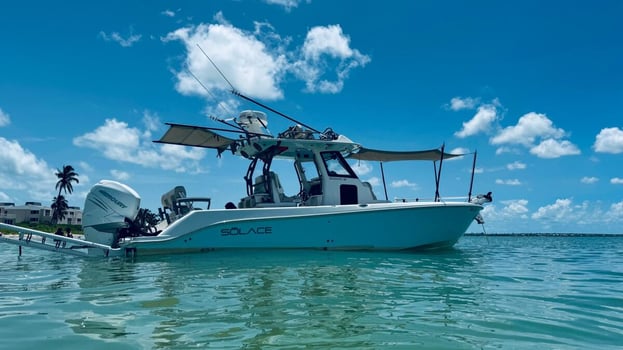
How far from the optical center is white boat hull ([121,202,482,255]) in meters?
10.9

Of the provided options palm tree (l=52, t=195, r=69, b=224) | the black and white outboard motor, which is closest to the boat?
the black and white outboard motor

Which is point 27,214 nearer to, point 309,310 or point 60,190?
point 60,190

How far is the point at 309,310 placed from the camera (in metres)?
4.10

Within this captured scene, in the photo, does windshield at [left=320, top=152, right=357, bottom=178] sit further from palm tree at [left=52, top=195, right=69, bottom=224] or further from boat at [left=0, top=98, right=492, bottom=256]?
palm tree at [left=52, top=195, right=69, bottom=224]

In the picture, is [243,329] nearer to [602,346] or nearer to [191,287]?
[191,287]

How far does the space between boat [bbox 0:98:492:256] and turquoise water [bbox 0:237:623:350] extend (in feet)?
12.1

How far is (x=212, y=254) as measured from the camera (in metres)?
10.6

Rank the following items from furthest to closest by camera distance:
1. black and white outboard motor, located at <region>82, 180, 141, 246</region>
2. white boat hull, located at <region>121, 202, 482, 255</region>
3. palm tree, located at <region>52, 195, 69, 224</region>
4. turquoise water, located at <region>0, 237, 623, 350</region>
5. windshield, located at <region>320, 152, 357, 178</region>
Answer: palm tree, located at <region>52, 195, 69, 224</region> → windshield, located at <region>320, 152, 357, 178</region> → black and white outboard motor, located at <region>82, 180, 141, 246</region> → white boat hull, located at <region>121, 202, 482, 255</region> → turquoise water, located at <region>0, 237, 623, 350</region>

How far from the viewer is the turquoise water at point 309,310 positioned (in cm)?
315

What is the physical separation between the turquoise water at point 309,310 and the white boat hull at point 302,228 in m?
3.64

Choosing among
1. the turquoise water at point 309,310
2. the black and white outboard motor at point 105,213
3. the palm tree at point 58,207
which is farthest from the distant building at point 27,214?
the turquoise water at point 309,310

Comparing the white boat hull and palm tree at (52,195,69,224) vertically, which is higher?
palm tree at (52,195,69,224)

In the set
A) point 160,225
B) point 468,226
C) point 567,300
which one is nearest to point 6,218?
point 160,225

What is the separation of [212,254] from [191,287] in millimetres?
5215
